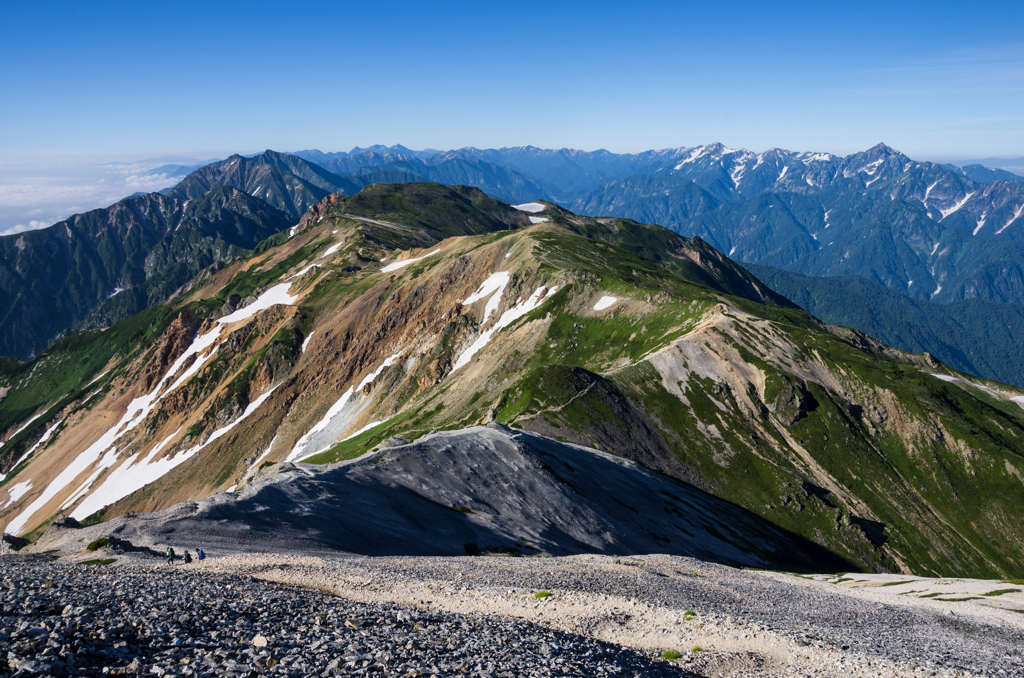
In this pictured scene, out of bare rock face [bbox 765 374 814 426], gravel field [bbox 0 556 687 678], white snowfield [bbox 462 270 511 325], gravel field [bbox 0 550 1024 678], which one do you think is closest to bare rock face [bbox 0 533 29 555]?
gravel field [bbox 0 550 1024 678]

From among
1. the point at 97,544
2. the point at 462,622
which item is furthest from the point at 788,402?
the point at 97,544

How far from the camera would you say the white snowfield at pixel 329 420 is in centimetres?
15650

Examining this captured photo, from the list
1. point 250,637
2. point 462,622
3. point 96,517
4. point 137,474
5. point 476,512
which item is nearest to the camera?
point 250,637

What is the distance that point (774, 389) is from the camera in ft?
443

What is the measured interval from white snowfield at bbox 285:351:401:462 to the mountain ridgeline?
0.83 metres

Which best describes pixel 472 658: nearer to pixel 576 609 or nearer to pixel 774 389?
pixel 576 609

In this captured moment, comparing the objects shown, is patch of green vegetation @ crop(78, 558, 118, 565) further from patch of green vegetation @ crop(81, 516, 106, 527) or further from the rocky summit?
patch of green vegetation @ crop(81, 516, 106, 527)

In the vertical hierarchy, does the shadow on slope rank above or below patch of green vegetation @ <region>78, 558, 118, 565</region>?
below

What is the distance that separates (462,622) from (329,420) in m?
150

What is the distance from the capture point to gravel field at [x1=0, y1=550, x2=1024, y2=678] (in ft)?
65.6

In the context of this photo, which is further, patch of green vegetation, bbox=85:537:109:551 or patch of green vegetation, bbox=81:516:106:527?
patch of green vegetation, bbox=81:516:106:527

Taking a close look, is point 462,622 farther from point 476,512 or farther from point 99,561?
point 476,512

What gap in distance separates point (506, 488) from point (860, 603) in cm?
4311

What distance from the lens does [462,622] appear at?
28703 millimetres
